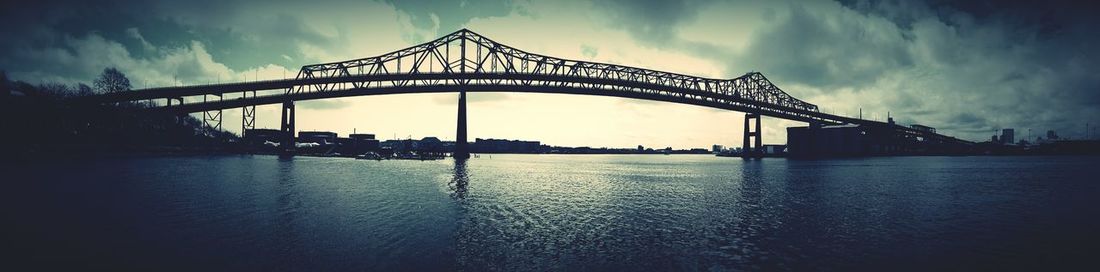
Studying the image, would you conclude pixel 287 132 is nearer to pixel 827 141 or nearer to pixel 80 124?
pixel 80 124

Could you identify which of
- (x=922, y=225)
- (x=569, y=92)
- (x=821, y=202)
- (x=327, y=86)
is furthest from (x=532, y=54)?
(x=922, y=225)

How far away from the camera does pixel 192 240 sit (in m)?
12.4

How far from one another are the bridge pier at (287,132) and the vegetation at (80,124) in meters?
11.7

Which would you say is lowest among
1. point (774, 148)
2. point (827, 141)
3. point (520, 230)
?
point (520, 230)

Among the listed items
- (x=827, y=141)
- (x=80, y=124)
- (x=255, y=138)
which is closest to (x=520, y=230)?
(x=80, y=124)

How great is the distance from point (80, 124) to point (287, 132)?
3075 centimetres

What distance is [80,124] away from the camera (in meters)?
61.5

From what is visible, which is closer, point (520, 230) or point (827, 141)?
point (520, 230)

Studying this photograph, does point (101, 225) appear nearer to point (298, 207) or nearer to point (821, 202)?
point (298, 207)

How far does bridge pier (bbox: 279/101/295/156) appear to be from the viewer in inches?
3450

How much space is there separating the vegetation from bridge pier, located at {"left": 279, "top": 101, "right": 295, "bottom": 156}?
1174cm

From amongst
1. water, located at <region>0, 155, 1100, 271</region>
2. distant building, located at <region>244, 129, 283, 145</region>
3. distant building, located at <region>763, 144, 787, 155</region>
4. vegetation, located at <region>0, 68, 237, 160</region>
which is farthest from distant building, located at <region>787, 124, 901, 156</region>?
vegetation, located at <region>0, 68, 237, 160</region>

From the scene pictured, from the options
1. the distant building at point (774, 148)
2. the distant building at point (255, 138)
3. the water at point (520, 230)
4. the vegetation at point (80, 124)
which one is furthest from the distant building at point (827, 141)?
the vegetation at point (80, 124)

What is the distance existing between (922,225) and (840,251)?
286 inches
